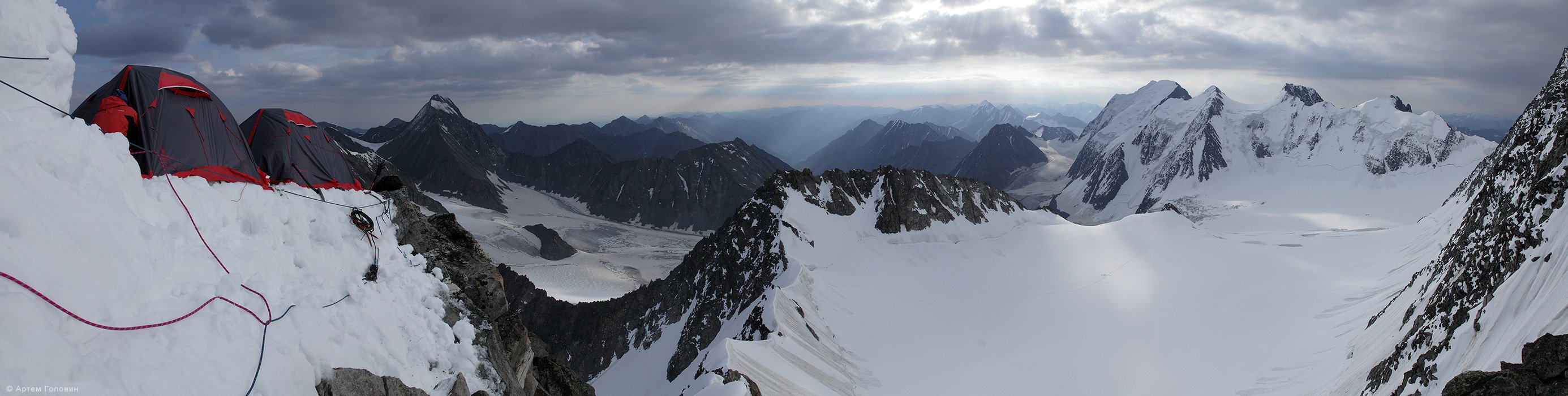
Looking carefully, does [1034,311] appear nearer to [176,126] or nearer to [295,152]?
[295,152]

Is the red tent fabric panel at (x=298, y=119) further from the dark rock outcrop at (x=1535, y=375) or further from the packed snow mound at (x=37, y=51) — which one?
the dark rock outcrop at (x=1535, y=375)

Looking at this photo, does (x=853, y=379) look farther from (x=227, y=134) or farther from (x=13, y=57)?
(x=13, y=57)

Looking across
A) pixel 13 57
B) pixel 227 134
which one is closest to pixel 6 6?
pixel 13 57

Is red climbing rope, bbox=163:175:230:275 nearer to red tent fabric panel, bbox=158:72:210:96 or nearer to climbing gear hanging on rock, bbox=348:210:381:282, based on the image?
climbing gear hanging on rock, bbox=348:210:381:282

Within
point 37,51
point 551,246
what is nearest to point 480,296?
point 37,51

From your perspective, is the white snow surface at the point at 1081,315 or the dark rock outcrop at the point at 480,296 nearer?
the dark rock outcrop at the point at 480,296

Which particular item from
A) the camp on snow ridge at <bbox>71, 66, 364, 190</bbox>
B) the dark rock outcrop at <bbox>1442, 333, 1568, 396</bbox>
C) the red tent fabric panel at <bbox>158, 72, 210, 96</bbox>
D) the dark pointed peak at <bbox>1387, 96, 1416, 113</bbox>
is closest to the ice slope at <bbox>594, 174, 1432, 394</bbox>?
the camp on snow ridge at <bbox>71, 66, 364, 190</bbox>

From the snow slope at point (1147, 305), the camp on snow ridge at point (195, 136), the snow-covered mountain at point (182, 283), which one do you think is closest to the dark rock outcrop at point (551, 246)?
the snow slope at point (1147, 305)
